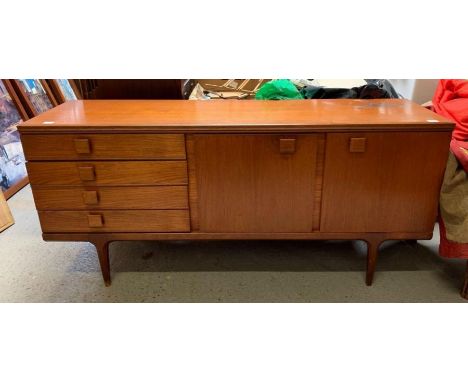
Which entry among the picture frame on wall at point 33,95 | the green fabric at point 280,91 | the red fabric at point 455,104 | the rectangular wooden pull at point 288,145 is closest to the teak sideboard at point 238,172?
the rectangular wooden pull at point 288,145

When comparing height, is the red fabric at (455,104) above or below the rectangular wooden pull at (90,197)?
above

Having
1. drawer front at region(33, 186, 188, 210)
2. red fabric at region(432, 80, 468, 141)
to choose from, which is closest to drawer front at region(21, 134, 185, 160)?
drawer front at region(33, 186, 188, 210)

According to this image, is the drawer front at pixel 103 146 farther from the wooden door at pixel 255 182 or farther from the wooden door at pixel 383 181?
the wooden door at pixel 383 181

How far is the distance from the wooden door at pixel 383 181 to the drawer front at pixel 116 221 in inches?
22.7

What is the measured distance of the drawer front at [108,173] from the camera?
4.54 feet

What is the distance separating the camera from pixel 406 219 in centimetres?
145

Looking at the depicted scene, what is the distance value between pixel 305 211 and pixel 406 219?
1.28 ft

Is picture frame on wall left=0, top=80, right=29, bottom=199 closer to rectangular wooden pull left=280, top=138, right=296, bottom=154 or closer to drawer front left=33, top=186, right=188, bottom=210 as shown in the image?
drawer front left=33, top=186, right=188, bottom=210

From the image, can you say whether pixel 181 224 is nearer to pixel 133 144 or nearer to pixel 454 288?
pixel 133 144

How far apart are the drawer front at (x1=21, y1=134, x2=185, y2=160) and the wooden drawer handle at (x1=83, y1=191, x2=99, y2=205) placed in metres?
0.13

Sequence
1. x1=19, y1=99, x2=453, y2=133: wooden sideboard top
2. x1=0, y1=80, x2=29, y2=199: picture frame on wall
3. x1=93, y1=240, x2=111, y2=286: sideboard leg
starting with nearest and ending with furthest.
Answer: x1=19, y1=99, x2=453, y2=133: wooden sideboard top < x1=93, y1=240, x2=111, y2=286: sideboard leg < x1=0, y1=80, x2=29, y2=199: picture frame on wall

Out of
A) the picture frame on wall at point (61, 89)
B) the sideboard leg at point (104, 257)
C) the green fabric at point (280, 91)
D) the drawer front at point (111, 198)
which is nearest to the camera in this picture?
the drawer front at point (111, 198)

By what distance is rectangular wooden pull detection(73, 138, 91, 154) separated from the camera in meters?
1.34

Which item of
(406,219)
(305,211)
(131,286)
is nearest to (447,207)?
(406,219)
